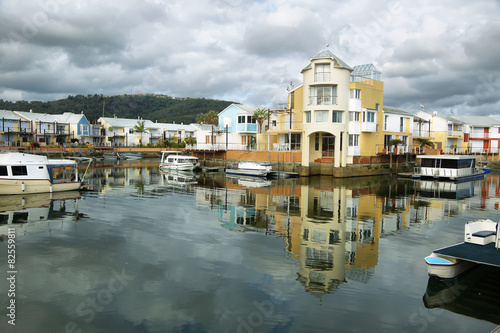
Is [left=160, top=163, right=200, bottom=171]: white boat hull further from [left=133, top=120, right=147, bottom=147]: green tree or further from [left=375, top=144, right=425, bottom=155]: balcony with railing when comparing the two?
[left=133, top=120, right=147, bottom=147]: green tree

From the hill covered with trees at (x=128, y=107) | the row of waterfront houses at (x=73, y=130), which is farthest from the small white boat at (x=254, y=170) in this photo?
the hill covered with trees at (x=128, y=107)

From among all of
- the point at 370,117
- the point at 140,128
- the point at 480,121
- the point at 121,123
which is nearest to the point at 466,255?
the point at 370,117

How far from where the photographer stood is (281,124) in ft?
171

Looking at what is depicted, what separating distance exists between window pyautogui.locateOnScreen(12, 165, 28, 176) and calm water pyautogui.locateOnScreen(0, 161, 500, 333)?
4252mm

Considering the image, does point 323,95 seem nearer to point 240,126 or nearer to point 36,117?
point 240,126

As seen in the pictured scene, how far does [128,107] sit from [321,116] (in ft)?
Answer: 474

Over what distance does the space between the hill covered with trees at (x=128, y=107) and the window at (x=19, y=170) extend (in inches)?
4166

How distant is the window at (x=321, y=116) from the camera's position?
4538 cm

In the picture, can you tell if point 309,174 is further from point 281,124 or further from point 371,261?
point 371,261

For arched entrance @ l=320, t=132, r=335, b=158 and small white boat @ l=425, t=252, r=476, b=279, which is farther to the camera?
arched entrance @ l=320, t=132, r=335, b=158

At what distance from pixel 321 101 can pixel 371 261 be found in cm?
3466

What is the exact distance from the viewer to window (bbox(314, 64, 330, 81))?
45.2 m

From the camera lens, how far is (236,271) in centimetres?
1204

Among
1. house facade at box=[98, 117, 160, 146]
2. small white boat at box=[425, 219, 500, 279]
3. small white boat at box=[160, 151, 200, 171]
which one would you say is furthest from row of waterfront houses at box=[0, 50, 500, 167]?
small white boat at box=[425, 219, 500, 279]
